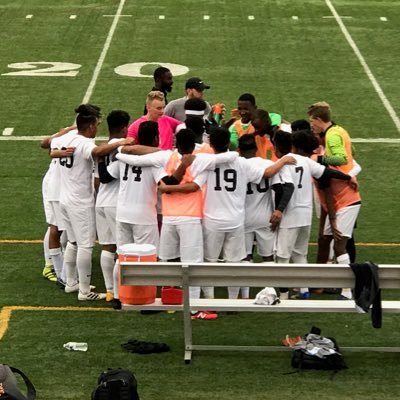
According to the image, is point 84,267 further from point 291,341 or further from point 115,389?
point 115,389

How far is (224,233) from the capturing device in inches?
414

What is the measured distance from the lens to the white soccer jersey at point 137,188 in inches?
411

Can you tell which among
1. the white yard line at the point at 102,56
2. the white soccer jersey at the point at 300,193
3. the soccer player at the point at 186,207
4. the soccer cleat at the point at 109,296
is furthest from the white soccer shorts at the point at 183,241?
the white yard line at the point at 102,56

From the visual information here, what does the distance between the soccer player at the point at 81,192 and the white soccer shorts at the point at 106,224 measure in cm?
9

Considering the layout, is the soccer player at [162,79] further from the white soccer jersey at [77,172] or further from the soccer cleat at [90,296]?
the soccer cleat at [90,296]

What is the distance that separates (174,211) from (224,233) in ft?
1.64

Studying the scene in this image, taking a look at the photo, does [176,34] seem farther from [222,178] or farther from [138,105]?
[222,178]

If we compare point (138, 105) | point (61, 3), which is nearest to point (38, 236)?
point (138, 105)

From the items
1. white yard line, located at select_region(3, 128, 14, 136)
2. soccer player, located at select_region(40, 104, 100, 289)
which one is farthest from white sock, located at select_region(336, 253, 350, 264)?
white yard line, located at select_region(3, 128, 14, 136)

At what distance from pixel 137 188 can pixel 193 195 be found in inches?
21.7

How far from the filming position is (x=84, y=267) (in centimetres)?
1106

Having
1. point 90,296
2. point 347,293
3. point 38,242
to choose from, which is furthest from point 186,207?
point 38,242

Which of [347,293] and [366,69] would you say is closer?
[347,293]

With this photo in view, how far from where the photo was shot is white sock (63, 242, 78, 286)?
36.9ft
